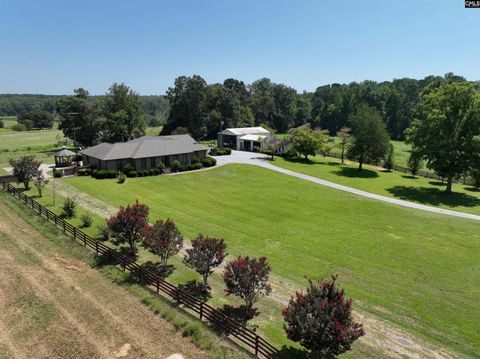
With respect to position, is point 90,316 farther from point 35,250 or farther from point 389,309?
point 389,309

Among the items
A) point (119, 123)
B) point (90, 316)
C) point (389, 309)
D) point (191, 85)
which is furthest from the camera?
point (191, 85)

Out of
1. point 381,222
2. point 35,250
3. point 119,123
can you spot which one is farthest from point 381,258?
point 119,123

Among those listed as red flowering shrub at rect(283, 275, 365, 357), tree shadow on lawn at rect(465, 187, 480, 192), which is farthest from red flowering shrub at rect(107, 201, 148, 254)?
tree shadow on lawn at rect(465, 187, 480, 192)

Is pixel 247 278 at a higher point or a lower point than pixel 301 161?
lower

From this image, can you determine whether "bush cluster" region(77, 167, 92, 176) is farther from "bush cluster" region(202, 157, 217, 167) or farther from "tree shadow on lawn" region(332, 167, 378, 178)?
"tree shadow on lawn" region(332, 167, 378, 178)

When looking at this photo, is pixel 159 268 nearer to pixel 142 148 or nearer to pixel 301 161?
pixel 142 148

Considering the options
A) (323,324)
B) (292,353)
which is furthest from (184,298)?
(323,324)
